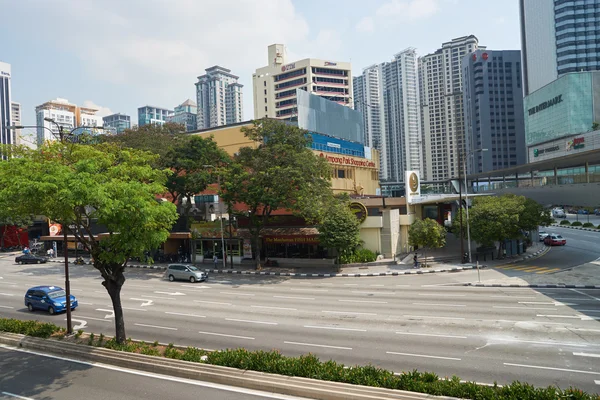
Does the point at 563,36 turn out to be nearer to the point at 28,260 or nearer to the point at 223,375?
the point at 28,260

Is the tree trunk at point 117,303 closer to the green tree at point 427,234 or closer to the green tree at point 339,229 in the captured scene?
the green tree at point 339,229

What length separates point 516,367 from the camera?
45.2 feet

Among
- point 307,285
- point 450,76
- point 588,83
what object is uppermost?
point 450,76

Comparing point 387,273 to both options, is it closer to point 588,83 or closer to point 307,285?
point 307,285

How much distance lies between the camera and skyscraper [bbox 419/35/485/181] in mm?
171125

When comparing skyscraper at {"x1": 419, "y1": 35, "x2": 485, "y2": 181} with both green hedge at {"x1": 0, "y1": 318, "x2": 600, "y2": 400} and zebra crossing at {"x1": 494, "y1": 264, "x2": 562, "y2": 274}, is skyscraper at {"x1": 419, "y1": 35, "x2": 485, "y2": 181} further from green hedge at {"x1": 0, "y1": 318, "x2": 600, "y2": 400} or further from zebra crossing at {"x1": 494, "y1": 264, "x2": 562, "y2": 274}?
green hedge at {"x1": 0, "y1": 318, "x2": 600, "y2": 400}

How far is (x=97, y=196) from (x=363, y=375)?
10.3 metres

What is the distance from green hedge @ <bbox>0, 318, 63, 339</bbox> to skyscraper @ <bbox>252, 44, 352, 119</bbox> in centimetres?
10541

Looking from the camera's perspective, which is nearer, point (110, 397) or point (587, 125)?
point (110, 397)

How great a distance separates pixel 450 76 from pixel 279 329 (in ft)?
618

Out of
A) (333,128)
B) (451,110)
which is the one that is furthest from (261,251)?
(451,110)

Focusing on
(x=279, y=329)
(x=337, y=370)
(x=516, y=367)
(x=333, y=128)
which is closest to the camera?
(x=337, y=370)

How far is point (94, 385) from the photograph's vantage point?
13.4 m

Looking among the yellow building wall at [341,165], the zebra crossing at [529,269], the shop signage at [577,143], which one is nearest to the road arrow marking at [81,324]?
the zebra crossing at [529,269]
